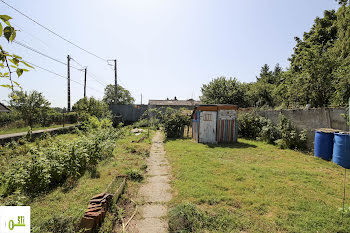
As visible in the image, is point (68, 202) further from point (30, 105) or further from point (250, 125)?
point (30, 105)

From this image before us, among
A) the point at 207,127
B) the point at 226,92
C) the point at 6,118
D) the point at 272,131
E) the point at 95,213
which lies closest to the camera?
the point at 95,213

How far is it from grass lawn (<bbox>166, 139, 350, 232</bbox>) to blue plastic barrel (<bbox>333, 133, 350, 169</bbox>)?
0.24 m

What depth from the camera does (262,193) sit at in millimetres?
3477

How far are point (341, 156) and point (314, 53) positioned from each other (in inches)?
248

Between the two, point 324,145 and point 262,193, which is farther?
point 324,145

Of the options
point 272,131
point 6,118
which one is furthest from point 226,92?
point 6,118

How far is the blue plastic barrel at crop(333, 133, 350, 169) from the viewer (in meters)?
5.15

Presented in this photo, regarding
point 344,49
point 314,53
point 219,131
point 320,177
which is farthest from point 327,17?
point 320,177

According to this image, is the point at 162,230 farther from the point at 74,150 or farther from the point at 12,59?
the point at 74,150

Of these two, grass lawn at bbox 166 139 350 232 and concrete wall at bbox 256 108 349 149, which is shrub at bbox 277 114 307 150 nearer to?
concrete wall at bbox 256 108 349 149

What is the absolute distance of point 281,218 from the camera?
8.68ft

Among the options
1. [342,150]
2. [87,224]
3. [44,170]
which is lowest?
[87,224]

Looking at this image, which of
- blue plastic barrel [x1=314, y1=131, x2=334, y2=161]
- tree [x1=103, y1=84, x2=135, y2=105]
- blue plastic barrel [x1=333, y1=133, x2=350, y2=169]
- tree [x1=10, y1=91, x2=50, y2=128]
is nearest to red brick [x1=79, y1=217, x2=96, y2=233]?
blue plastic barrel [x1=333, y1=133, x2=350, y2=169]

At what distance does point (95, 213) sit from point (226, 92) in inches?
756
